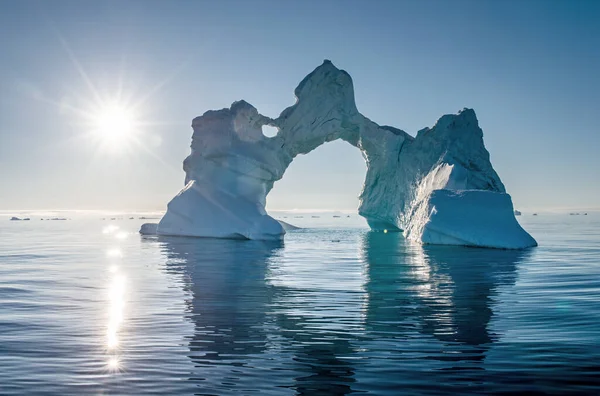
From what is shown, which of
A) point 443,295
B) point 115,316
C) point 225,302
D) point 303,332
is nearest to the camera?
point 303,332

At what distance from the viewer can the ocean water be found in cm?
662

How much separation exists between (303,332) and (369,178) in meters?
41.7

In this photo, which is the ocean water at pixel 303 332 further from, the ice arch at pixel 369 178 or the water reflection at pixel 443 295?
the ice arch at pixel 369 178

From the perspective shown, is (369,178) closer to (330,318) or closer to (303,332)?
(330,318)

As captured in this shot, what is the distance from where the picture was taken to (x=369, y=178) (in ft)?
165

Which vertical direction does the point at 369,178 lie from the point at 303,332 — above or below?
above

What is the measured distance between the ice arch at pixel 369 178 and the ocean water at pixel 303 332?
1116 cm

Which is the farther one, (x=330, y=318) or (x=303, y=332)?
(x=330, y=318)

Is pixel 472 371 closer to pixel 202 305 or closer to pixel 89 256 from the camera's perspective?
pixel 202 305

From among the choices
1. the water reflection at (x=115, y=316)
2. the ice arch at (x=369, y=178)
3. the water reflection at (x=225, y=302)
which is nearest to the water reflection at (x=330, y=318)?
the water reflection at (x=225, y=302)

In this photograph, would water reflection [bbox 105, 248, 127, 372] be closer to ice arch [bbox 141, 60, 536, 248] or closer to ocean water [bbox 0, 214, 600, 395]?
ocean water [bbox 0, 214, 600, 395]

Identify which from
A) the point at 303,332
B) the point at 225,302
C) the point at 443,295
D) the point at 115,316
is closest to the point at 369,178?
the point at 443,295

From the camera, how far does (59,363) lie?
7.43 meters

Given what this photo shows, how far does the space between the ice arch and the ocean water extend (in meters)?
11.2
